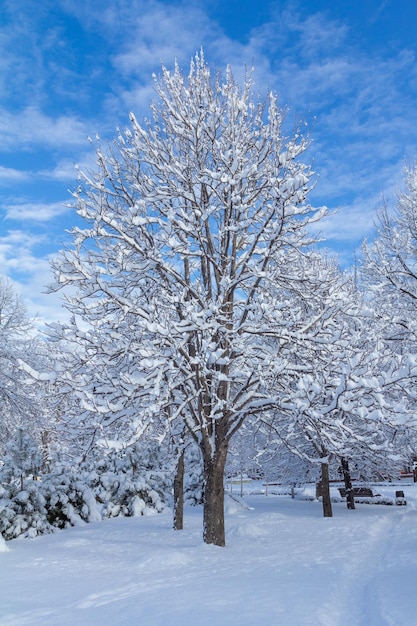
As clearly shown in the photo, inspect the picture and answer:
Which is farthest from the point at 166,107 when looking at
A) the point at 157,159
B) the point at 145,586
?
the point at 145,586

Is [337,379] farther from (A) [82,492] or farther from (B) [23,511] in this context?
(A) [82,492]

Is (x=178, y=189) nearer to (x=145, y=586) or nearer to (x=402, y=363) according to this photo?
(x=402, y=363)

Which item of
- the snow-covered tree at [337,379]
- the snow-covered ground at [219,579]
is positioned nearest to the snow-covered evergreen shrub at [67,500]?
the snow-covered ground at [219,579]

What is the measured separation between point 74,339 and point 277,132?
611 centimetres

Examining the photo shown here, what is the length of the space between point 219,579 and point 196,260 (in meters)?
7.15

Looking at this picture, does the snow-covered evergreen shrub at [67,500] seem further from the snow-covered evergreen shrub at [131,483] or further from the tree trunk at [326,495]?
the tree trunk at [326,495]

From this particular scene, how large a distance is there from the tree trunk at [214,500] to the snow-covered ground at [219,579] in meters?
0.30

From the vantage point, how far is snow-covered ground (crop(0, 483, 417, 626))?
17.2 feet

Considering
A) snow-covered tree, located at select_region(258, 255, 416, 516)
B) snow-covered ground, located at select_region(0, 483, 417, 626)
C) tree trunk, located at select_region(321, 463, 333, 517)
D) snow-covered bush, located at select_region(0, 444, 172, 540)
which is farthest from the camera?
tree trunk, located at select_region(321, 463, 333, 517)

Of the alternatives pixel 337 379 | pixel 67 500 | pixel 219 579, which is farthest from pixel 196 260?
pixel 67 500

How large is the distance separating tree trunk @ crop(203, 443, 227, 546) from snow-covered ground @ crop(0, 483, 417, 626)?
30 cm

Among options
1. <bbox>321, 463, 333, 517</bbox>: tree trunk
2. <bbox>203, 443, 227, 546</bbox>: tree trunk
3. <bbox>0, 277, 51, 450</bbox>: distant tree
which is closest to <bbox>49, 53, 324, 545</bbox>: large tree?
<bbox>203, 443, 227, 546</bbox>: tree trunk

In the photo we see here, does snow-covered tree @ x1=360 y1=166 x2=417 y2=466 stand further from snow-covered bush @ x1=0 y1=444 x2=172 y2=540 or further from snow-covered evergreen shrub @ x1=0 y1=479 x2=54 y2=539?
snow-covered evergreen shrub @ x1=0 y1=479 x2=54 y2=539

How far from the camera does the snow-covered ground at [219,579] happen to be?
523cm
